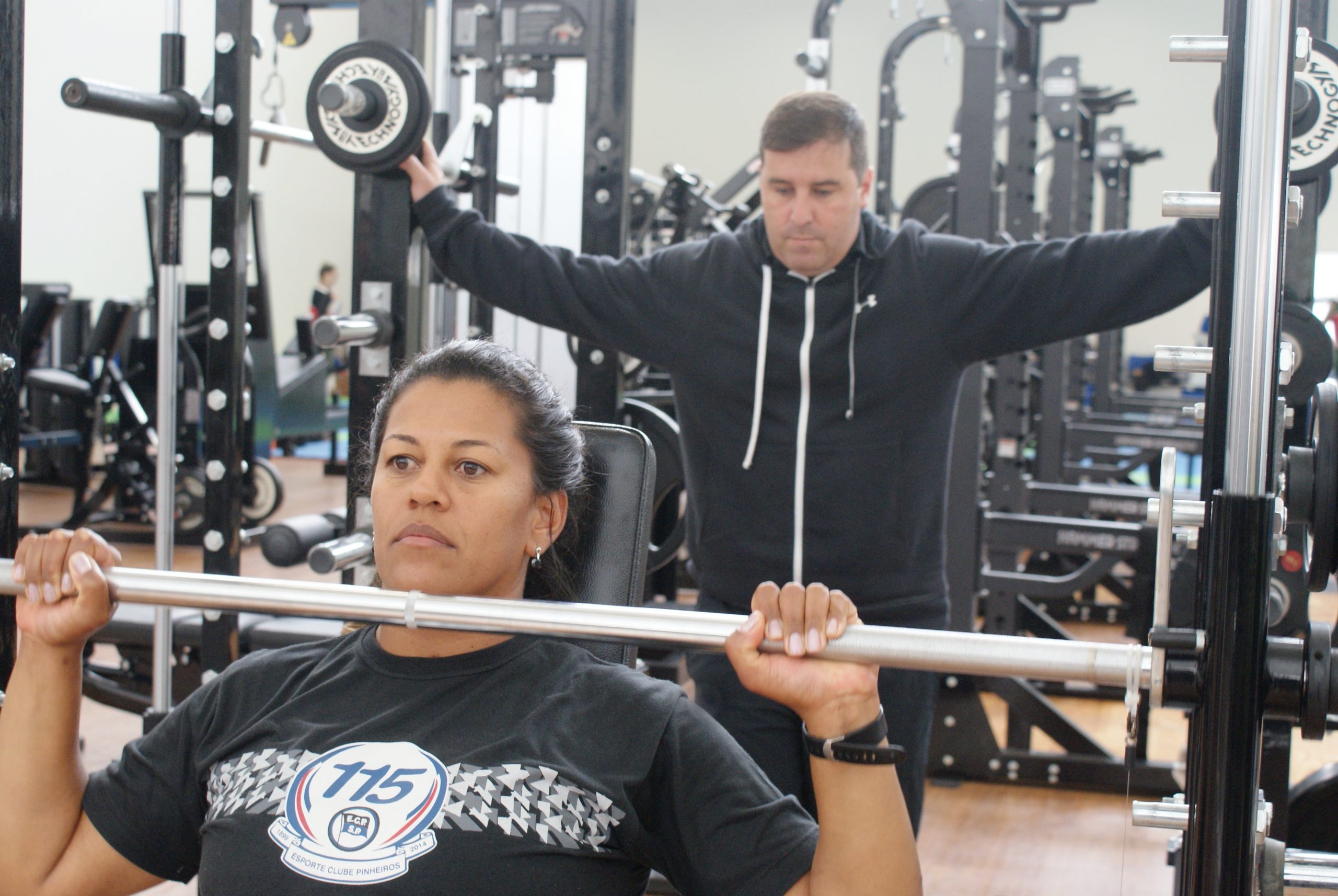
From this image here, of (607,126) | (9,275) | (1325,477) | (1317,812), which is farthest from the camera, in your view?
(607,126)

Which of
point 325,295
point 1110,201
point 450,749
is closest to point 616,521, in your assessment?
point 450,749

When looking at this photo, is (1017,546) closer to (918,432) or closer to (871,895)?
(918,432)

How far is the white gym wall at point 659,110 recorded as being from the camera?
27.4ft

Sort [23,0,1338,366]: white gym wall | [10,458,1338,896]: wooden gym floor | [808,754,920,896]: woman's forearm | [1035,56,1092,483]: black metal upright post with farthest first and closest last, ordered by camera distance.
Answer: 1. [23,0,1338,366]: white gym wall
2. [1035,56,1092,483]: black metal upright post
3. [10,458,1338,896]: wooden gym floor
4. [808,754,920,896]: woman's forearm

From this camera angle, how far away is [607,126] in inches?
97.7

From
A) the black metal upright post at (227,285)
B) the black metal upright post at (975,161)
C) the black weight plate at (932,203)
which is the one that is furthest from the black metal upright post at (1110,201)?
the black metal upright post at (227,285)

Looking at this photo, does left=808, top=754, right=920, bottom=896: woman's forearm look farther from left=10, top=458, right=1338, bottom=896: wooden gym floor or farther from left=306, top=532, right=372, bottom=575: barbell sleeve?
left=10, top=458, right=1338, bottom=896: wooden gym floor

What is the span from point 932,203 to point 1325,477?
144 inches

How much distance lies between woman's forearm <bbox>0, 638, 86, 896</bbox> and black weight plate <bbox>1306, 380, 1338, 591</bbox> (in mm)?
1285

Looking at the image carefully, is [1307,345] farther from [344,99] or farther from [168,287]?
[168,287]

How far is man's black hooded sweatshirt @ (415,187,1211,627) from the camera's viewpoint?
1.90 m

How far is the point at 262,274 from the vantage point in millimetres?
6059

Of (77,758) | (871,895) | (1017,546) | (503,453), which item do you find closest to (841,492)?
(503,453)

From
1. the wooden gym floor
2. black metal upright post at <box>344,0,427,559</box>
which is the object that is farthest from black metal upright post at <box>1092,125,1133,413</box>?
black metal upright post at <box>344,0,427,559</box>
